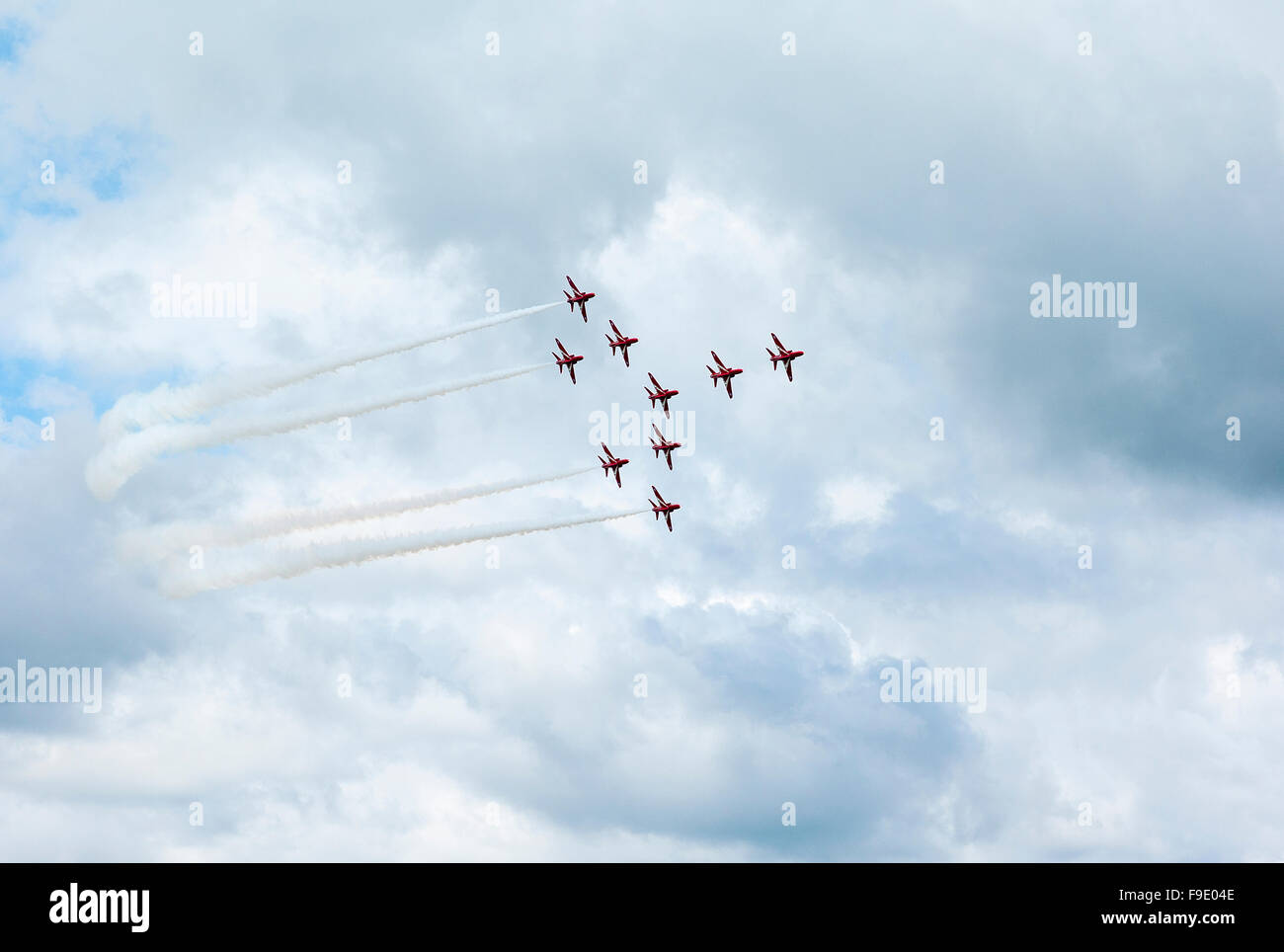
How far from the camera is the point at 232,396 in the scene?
656 feet
